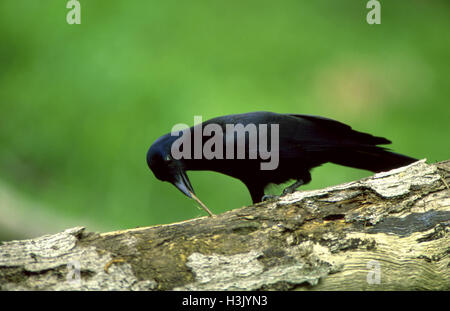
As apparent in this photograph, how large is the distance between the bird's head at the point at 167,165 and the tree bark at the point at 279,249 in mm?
1199

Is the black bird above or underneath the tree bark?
above

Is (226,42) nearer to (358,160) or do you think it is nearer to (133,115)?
(133,115)

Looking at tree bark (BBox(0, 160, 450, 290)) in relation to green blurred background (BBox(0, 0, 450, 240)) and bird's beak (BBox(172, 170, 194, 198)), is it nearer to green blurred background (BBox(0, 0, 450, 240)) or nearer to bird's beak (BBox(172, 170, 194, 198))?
bird's beak (BBox(172, 170, 194, 198))

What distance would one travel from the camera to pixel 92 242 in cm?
252

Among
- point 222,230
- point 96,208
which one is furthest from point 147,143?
point 222,230

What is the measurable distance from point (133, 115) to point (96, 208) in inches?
52.5

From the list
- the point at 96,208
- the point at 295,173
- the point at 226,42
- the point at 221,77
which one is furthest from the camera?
Answer: the point at 226,42

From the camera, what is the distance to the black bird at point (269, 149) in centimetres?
387

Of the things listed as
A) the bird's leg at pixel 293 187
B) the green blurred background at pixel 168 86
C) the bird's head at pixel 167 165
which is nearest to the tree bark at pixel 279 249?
the bird's leg at pixel 293 187

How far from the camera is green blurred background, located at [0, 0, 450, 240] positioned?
19.9ft

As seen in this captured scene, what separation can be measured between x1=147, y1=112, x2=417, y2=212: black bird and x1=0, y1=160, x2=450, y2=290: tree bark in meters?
1.11

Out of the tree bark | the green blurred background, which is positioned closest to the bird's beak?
the tree bark

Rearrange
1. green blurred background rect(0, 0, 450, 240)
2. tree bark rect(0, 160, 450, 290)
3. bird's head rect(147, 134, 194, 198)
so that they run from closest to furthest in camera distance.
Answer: tree bark rect(0, 160, 450, 290), bird's head rect(147, 134, 194, 198), green blurred background rect(0, 0, 450, 240)
